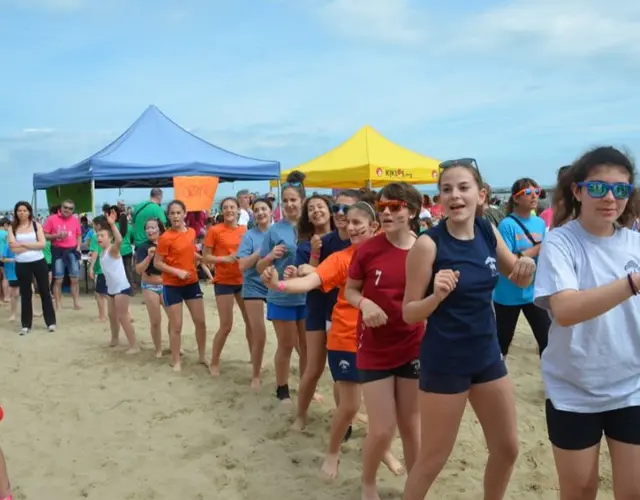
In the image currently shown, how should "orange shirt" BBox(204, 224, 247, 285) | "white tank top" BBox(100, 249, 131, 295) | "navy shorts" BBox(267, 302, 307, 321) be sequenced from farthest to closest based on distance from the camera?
"white tank top" BBox(100, 249, 131, 295)
"orange shirt" BBox(204, 224, 247, 285)
"navy shorts" BBox(267, 302, 307, 321)

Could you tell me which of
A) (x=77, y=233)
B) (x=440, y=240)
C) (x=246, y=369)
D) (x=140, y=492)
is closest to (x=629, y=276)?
(x=440, y=240)

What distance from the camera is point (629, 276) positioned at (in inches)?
76.3

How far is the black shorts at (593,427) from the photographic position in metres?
2.14

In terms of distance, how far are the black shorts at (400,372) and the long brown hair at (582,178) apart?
1.01 meters

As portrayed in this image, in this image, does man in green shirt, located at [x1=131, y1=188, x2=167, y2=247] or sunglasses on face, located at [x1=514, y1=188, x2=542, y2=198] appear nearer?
sunglasses on face, located at [x1=514, y1=188, x2=542, y2=198]

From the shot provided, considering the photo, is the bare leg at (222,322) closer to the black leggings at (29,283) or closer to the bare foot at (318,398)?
the bare foot at (318,398)

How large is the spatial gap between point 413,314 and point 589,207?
78cm

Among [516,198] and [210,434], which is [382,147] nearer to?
[516,198]

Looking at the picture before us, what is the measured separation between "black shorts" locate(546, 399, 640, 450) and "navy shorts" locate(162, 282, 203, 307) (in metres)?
4.47

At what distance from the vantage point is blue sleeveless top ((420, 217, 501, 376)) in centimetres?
254

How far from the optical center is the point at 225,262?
18.7 feet

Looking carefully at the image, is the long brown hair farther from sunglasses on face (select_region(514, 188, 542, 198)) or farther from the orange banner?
the orange banner

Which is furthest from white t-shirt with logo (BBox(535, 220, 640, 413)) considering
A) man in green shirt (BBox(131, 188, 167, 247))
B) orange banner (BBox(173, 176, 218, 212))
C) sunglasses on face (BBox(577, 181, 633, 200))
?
orange banner (BBox(173, 176, 218, 212))

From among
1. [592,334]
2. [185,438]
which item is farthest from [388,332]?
[185,438]
